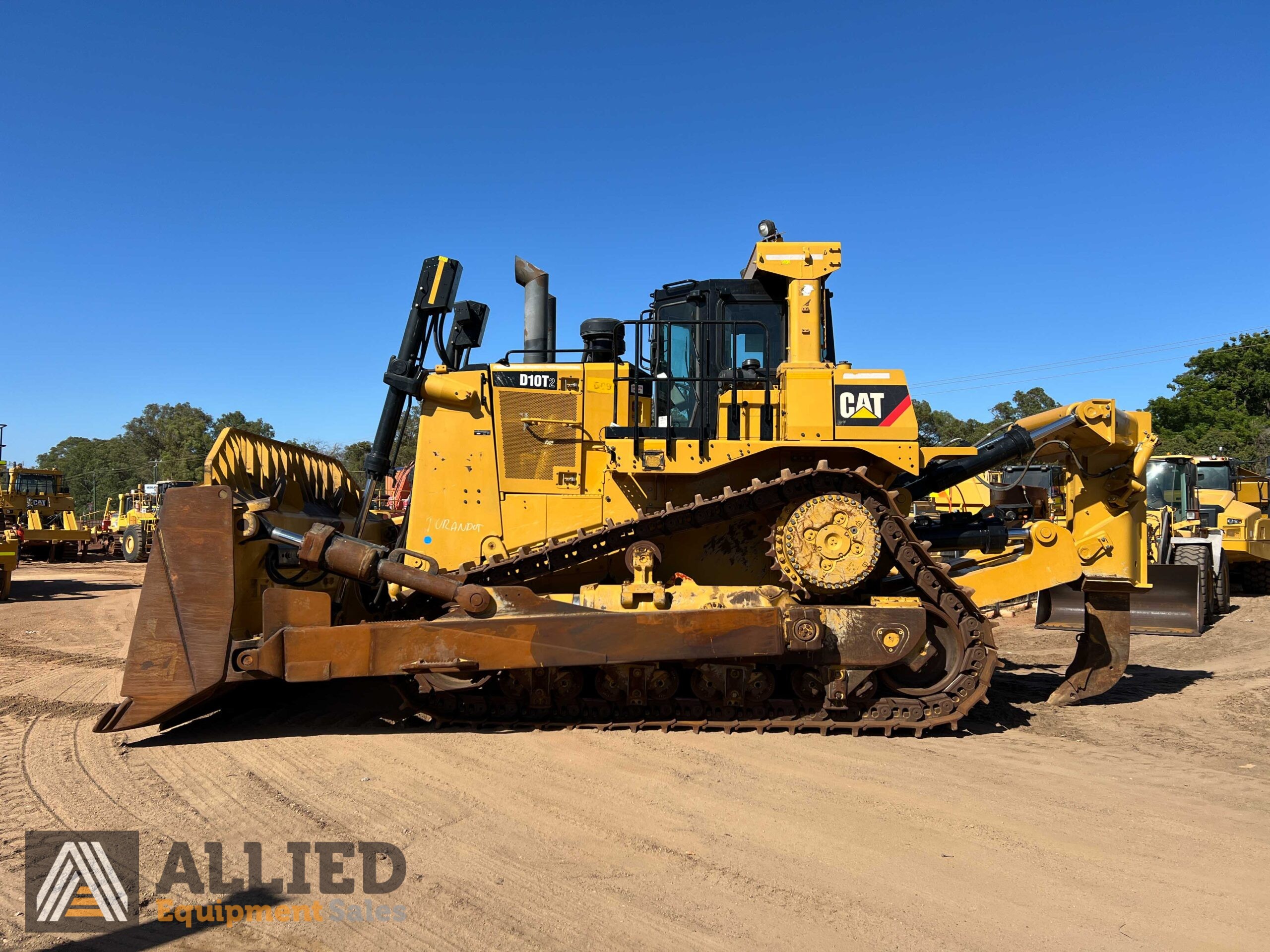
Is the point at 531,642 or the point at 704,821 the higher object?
the point at 531,642

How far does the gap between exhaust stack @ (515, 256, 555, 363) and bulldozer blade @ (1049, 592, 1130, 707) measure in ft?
18.1

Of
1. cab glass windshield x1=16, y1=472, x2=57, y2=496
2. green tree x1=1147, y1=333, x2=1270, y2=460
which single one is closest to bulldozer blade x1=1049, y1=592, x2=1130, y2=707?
cab glass windshield x1=16, y1=472, x2=57, y2=496

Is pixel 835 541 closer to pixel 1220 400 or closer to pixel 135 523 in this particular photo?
pixel 135 523

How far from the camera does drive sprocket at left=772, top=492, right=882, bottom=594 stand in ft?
19.2

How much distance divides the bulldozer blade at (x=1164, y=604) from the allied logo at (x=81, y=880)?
11074 millimetres

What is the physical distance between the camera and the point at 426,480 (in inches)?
264

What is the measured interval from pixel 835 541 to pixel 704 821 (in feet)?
7.50

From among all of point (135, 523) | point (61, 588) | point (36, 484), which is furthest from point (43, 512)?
point (61, 588)

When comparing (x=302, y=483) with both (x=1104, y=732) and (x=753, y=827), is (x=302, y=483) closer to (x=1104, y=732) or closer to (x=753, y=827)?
(x=753, y=827)

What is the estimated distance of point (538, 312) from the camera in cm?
789

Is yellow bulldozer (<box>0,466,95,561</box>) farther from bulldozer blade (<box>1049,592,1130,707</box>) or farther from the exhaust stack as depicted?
bulldozer blade (<box>1049,592,1130,707</box>)

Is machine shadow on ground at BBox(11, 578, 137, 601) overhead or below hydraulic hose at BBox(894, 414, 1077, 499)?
below

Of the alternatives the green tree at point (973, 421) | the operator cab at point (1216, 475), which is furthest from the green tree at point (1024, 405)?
the operator cab at point (1216, 475)

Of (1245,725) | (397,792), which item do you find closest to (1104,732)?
(1245,725)
